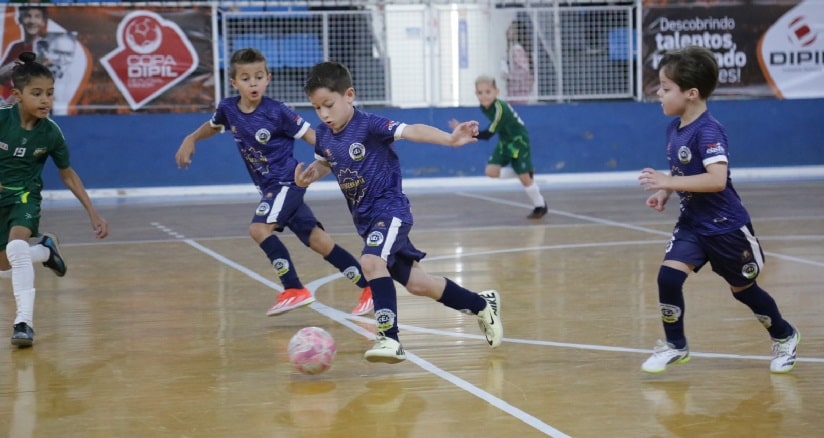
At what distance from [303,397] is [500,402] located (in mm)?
982

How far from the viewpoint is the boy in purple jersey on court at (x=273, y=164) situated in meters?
7.88

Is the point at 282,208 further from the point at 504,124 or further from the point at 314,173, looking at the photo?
the point at 504,124

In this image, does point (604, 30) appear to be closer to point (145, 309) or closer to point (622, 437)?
point (145, 309)

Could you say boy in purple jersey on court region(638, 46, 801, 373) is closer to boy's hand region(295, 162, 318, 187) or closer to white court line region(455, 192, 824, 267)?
boy's hand region(295, 162, 318, 187)

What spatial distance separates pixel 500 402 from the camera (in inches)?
211

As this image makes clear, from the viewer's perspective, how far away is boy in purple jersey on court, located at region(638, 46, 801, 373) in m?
5.75

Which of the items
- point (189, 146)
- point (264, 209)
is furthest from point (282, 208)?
point (189, 146)

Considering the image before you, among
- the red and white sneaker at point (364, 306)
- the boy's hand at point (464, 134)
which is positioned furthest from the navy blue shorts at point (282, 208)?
the boy's hand at point (464, 134)

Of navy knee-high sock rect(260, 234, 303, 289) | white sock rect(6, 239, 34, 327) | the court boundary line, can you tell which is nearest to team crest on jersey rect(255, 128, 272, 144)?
navy knee-high sock rect(260, 234, 303, 289)

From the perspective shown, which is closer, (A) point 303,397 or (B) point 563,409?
(B) point 563,409

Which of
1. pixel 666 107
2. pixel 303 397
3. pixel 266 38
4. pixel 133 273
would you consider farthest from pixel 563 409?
pixel 266 38

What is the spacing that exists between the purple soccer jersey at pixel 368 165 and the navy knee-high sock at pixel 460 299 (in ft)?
1.57

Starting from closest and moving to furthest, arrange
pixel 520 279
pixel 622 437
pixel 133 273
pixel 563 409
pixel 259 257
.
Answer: pixel 622 437
pixel 563 409
pixel 520 279
pixel 133 273
pixel 259 257

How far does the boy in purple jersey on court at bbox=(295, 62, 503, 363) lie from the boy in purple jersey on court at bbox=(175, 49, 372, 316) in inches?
55.6
